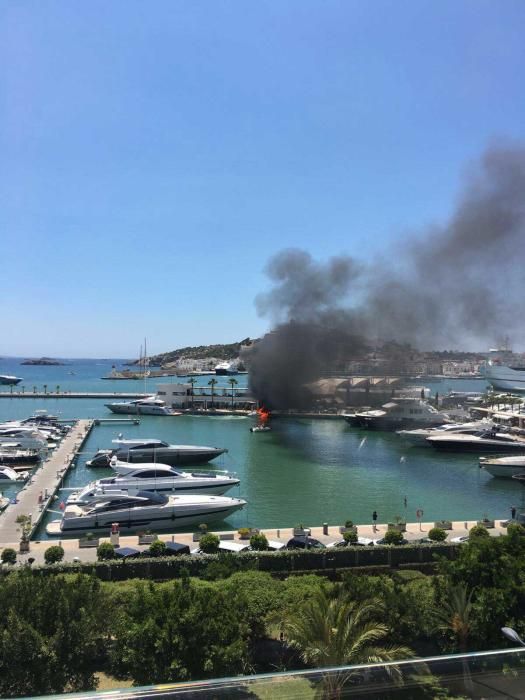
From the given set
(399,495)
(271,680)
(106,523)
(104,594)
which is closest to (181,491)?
(106,523)

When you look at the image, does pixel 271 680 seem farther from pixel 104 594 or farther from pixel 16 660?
pixel 104 594

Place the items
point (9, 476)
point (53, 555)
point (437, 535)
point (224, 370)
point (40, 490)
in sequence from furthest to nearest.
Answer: point (224, 370), point (9, 476), point (40, 490), point (437, 535), point (53, 555)

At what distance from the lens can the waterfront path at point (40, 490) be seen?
19.9 meters

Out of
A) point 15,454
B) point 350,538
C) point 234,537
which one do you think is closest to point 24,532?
point 234,537

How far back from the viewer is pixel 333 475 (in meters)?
32.4

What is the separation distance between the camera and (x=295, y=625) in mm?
7859

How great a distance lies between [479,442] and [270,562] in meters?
29.3

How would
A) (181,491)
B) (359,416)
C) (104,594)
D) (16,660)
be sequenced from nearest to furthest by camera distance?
(16,660) < (104,594) < (181,491) < (359,416)

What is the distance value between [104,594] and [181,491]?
15.5 meters

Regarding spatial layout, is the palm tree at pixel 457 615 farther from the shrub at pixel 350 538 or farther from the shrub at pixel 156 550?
the shrub at pixel 156 550

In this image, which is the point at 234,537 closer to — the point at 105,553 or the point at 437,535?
the point at 105,553

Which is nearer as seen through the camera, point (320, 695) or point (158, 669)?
point (320, 695)

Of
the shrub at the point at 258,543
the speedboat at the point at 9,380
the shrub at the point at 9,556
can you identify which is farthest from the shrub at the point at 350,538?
the speedboat at the point at 9,380

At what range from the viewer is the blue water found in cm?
2469
